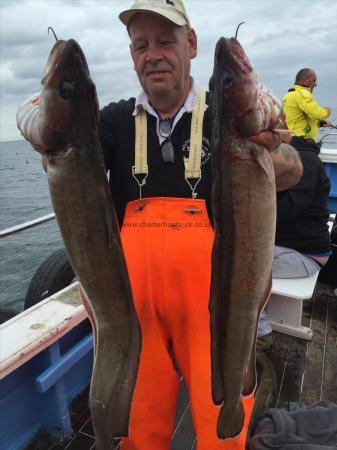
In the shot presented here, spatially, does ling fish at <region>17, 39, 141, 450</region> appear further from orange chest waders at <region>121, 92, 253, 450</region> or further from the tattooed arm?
the tattooed arm

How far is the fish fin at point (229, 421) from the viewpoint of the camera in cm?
221

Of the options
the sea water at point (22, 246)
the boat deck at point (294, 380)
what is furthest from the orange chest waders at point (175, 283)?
the sea water at point (22, 246)

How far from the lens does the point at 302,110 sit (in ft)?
31.5

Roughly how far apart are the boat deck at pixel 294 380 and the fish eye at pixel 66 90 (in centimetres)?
303

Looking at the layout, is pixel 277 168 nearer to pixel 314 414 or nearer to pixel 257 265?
pixel 257 265

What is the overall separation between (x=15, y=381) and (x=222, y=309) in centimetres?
222

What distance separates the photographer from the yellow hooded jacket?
31.0ft

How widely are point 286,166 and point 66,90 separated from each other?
1.33 m

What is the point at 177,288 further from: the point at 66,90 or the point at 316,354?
the point at 316,354

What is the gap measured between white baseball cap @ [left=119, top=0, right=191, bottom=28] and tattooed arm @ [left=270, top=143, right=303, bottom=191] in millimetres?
996

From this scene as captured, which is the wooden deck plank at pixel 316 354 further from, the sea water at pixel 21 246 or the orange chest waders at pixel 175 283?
the sea water at pixel 21 246

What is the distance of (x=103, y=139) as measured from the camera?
271 cm

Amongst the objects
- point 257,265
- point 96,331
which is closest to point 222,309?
point 257,265

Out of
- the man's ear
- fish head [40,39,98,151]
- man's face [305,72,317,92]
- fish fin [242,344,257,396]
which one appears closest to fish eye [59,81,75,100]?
fish head [40,39,98,151]
